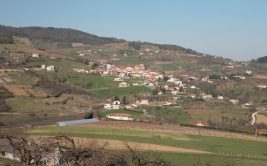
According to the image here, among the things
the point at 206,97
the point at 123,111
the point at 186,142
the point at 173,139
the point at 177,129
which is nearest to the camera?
the point at 186,142

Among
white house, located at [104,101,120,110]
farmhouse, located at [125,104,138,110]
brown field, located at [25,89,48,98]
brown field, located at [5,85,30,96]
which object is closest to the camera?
brown field, located at [5,85,30,96]

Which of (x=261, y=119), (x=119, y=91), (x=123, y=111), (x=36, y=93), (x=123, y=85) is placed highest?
(x=36, y=93)

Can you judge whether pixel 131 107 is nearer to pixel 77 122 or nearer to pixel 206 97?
pixel 206 97

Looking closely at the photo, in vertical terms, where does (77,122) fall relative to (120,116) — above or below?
above

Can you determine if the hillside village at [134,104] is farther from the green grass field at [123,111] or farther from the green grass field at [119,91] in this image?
the green grass field at [119,91]

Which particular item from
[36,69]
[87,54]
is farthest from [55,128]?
[87,54]

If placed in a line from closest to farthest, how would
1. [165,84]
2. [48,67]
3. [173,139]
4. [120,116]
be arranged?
[173,139], [120,116], [48,67], [165,84]

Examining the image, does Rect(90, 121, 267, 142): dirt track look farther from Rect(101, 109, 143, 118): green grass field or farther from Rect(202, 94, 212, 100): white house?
Rect(202, 94, 212, 100): white house

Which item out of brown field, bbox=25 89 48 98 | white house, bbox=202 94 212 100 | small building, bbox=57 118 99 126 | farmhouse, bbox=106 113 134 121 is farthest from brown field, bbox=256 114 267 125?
brown field, bbox=25 89 48 98

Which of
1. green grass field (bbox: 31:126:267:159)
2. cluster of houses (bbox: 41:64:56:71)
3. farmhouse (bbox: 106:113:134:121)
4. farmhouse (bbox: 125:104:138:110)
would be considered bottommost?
farmhouse (bbox: 125:104:138:110)

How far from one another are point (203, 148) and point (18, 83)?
4151cm

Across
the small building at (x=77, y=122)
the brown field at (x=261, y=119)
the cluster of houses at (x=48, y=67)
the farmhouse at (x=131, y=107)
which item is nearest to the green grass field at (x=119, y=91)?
the farmhouse at (x=131, y=107)

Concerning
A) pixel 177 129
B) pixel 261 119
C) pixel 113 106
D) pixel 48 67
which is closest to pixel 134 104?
pixel 113 106

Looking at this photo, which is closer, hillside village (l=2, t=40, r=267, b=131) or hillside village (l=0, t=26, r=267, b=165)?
hillside village (l=0, t=26, r=267, b=165)
